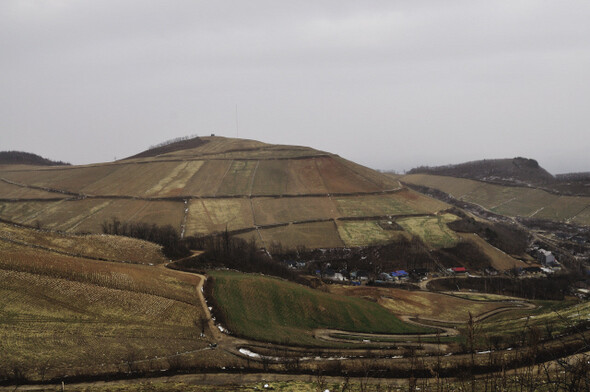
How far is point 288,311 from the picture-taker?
48.2 m

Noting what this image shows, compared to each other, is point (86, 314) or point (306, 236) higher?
point (306, 236)

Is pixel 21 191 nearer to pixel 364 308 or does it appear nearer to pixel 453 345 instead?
pixel 364 308

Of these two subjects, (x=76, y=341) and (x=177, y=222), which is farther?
(x=177, y=222)

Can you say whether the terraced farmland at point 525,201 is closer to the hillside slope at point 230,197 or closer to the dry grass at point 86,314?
the hillside slope at point 230,197

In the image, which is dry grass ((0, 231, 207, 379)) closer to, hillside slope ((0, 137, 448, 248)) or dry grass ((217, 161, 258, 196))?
hillside slope ((0, 137, 448, 248))

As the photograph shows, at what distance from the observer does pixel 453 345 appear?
1430 inches

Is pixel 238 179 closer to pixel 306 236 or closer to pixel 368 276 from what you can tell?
pixel 306 236

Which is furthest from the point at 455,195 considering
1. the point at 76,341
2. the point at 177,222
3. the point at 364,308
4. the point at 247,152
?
the point at 76,341

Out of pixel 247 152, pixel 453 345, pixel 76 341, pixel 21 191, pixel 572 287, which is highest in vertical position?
pixel 247 152

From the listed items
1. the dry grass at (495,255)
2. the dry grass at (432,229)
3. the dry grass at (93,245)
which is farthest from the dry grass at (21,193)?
the dry grass at (495,255)

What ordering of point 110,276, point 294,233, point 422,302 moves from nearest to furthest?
point 110,276
point 422,302
point 294,233

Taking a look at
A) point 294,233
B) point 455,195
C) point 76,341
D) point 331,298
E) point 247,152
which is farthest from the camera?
point 455,195

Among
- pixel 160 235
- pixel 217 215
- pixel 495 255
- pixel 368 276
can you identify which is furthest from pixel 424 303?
pixel 217 215

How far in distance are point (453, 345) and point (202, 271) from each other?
114 feet
